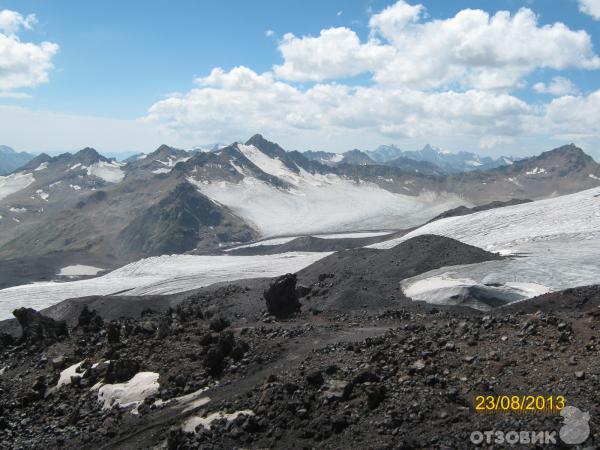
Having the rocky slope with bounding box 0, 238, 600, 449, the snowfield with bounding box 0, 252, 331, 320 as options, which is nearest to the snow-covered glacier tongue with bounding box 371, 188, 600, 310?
the rocky slope with bounding box 0, 238, 600, 449

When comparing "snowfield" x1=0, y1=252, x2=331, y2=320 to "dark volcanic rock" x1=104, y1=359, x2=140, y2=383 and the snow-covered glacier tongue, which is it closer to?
the snow-covered glacier tongue

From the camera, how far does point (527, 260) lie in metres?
42.6

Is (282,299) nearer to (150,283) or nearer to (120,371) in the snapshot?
(120,371)

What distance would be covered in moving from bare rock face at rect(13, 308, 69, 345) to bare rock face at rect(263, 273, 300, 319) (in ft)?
39.2

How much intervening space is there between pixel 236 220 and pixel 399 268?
5826 inches

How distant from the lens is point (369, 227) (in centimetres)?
17725

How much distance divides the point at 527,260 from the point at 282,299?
859 inches

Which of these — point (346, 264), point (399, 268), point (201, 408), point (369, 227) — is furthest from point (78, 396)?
point (369, 227)

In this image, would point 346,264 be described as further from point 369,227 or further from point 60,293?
point 369,227

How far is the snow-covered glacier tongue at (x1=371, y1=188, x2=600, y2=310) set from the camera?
3317 cm

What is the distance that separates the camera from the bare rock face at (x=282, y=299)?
3031 cm

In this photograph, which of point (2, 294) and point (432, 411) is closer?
point (432, 411)

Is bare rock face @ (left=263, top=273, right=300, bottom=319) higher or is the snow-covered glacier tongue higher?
bare rock face @ (left=263, top=273, right=300, bottom=319)
